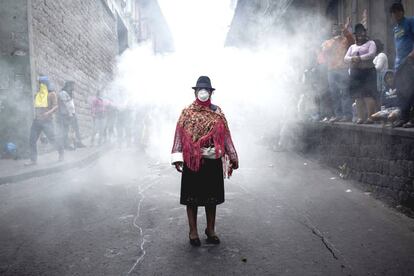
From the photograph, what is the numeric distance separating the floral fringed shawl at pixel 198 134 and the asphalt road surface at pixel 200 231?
0.82 meters

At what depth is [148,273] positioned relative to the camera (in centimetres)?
305

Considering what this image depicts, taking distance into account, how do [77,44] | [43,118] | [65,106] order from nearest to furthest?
[43,118], [65,106], [77,44]

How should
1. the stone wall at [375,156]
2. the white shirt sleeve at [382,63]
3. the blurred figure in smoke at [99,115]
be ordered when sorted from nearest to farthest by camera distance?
the stone wall at [375,156] < the white shirt sleeve at [382,63] < the blurred figure in smoke at [99,115]

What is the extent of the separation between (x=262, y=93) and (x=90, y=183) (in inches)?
385

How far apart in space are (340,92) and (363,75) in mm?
1267

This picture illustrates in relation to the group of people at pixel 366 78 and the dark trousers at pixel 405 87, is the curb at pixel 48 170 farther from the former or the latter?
the dark trousers at pixel 405 87

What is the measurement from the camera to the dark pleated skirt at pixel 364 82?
678 centimetres

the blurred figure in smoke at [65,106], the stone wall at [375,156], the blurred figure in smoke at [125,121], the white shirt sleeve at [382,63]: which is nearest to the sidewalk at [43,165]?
the blurred figure in smoke at [65,106]

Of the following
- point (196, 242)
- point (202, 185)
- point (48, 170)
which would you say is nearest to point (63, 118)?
point (48, 170)

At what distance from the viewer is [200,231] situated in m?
4.16

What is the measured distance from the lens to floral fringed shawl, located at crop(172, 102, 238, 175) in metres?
3.73

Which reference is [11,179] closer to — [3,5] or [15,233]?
[15,233]

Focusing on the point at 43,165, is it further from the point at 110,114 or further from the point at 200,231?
the point at 110,114

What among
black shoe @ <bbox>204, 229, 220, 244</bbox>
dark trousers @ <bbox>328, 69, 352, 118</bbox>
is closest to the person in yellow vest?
black shoe @ <bbox>204, 229, 220, 244</bbox>
